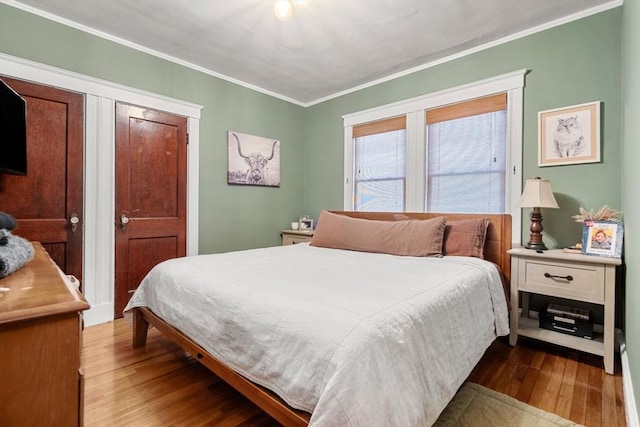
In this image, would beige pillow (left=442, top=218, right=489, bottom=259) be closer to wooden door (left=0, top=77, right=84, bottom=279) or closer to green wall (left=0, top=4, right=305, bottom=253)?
green wall (left=0, top=4, right=305, bottom=253)

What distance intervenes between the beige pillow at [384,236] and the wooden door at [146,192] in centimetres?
153

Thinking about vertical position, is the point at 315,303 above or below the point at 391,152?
below

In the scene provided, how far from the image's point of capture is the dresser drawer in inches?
78.0

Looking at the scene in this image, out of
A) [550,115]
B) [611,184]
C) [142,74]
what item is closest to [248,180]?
[142,74]

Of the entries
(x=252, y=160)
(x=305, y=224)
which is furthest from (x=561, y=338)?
(x=252, y=160)

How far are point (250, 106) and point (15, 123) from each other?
226cm

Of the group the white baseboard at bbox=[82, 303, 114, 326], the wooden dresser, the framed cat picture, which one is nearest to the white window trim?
the framed cat picture

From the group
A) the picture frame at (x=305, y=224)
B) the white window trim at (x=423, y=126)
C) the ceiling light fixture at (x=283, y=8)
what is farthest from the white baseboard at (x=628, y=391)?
the picture frame at (x=305, y=224)

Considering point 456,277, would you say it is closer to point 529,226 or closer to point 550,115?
point 529,226

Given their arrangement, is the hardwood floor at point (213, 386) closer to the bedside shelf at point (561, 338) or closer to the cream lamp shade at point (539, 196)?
the bedside shelf at point (561, 338)

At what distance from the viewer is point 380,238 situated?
2.65 metres

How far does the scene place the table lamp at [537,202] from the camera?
226cm

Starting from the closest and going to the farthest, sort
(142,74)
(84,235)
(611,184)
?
1. (611,184)
2. (84,235)
3. (142,74)

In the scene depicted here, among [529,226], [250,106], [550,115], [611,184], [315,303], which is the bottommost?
[315,303]
